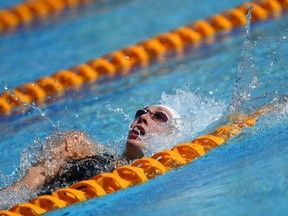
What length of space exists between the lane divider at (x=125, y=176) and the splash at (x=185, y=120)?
0.83ft

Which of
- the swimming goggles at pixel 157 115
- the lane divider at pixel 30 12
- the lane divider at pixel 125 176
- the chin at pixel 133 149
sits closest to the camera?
the lane divider at pixel 125 176

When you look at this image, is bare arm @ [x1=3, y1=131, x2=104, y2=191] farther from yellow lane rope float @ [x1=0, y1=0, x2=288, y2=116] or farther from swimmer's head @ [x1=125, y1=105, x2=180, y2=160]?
yellow lane rope float @ [x1=0, y1=0, x2=288, y2=116]

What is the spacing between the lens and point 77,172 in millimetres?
3713

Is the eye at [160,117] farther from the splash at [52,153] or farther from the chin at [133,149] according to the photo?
the splash at [52,153]

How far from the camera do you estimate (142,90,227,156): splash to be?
12.9 ft

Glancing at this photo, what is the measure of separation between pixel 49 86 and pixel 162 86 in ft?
3.02

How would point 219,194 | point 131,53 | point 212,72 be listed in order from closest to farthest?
point 219,194 → point 212,72 → point 131,53

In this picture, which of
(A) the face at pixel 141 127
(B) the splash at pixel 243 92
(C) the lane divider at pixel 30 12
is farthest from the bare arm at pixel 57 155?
(C) the lane divider at pixel 30 12

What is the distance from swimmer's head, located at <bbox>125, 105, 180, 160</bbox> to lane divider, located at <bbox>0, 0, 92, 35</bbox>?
4049mm

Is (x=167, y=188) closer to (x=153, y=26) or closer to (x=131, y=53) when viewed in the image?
(x=131, y=53)

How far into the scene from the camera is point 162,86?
5.64 m

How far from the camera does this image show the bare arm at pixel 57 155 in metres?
3.71

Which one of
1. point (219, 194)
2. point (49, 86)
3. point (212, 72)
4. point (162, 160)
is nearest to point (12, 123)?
point (49, 86)

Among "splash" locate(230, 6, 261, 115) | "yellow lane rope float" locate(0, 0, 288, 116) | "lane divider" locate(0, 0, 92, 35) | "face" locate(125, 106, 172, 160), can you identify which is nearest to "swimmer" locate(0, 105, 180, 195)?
"face" locate(125, 106, 172, 160)
